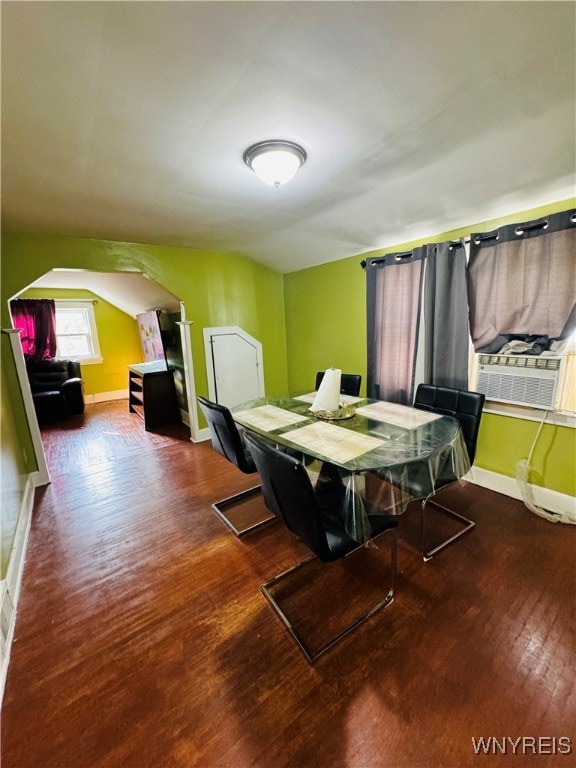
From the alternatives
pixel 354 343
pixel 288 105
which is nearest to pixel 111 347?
pixel 354 343

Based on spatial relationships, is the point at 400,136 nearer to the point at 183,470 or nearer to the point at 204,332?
the point at 204,332

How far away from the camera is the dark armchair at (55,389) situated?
477cm

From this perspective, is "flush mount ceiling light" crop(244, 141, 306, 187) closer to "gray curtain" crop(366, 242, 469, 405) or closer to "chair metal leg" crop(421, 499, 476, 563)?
"gray curtain" crop(366, 242, 469, 405)

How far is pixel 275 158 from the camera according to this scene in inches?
61.4

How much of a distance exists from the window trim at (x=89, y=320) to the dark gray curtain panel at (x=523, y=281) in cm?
624

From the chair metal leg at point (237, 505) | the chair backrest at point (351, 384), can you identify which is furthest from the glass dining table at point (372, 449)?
the chair backrest at point (351, 384)

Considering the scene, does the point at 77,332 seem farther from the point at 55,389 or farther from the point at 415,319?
the point at 415,319

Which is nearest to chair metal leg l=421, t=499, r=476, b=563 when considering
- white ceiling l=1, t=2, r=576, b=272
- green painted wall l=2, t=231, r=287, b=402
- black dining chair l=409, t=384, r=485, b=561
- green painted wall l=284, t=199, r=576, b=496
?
black dining chair l=409, t=384, r=485, b=561

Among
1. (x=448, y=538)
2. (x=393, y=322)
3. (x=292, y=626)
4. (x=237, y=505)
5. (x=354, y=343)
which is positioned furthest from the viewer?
(x=354, y=343)

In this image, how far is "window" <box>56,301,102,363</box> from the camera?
5.62m

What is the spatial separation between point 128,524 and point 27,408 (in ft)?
5.06

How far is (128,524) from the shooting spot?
224 centimetres

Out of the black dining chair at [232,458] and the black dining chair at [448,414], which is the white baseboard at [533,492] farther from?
the black dining chair at [232,458]

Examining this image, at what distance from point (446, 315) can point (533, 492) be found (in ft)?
4.97
